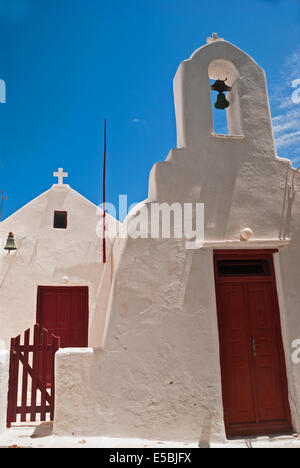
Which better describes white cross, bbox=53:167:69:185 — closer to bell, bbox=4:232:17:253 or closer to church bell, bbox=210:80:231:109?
bell, bbox=4:232:17:253

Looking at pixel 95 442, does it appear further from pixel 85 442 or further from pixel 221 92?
pixel 221 92

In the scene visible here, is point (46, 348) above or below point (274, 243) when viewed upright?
below

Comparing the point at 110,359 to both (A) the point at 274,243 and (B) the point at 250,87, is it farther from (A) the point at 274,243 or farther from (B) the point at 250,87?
(B) the point at 250,87

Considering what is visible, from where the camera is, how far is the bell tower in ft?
18.5

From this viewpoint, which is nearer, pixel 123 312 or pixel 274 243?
pixel 123 312

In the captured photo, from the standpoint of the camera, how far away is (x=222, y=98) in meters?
6.08

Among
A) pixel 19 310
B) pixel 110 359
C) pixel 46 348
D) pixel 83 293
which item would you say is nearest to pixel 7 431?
pixel 46 348

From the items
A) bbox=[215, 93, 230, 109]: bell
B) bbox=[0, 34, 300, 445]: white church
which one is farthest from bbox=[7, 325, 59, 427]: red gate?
bbox=[215, 93, 230, 109]: bell

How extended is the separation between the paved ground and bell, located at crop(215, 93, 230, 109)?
195 inches

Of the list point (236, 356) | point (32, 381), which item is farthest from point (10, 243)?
point (236, 356)

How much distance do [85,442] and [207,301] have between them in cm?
229
